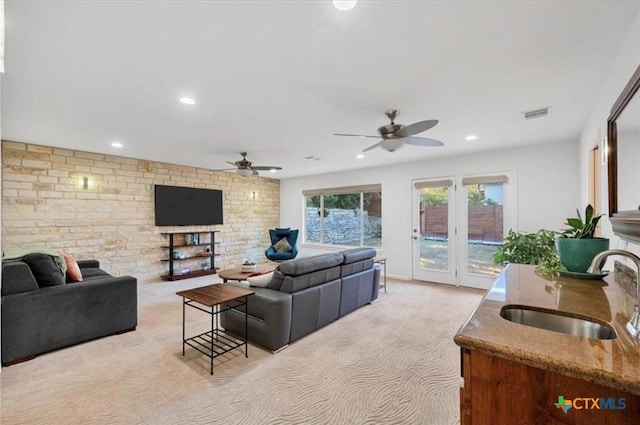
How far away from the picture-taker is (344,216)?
7.04 metres

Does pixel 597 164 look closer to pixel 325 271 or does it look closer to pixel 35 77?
pixel 325 271

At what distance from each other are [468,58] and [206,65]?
6.16ft

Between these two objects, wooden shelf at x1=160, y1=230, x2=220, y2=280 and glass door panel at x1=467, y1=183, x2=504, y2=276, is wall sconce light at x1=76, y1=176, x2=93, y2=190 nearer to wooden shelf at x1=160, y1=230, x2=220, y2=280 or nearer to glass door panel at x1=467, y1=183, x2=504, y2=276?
wooden shelf at x1=160, y1=230, x2=220, y2=280

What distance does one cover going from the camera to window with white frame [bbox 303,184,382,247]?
6.43 meters

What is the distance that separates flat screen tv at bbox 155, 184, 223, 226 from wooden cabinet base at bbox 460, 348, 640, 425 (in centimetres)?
589

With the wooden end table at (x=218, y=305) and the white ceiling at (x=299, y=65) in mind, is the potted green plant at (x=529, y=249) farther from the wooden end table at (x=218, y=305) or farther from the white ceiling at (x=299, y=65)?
the wooden end table at (x=218, y=305)

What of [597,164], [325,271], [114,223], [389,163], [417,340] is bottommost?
[417,340]

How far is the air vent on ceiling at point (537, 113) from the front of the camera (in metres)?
2.97

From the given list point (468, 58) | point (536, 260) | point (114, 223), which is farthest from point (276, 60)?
point (114, 223)

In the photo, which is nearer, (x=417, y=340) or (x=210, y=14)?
(x=210, y=14)

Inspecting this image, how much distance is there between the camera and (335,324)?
131 inches

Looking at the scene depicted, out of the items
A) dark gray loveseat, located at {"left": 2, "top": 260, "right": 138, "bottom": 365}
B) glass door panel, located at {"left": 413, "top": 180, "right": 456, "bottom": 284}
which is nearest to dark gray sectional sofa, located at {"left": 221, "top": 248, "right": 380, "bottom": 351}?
dark gray loveseat, located at {"left": 2, "top": 260, "right": 138, "bottom": 365}

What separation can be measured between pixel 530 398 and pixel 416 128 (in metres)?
2.28

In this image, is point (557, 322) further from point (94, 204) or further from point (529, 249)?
point (94, 204)
